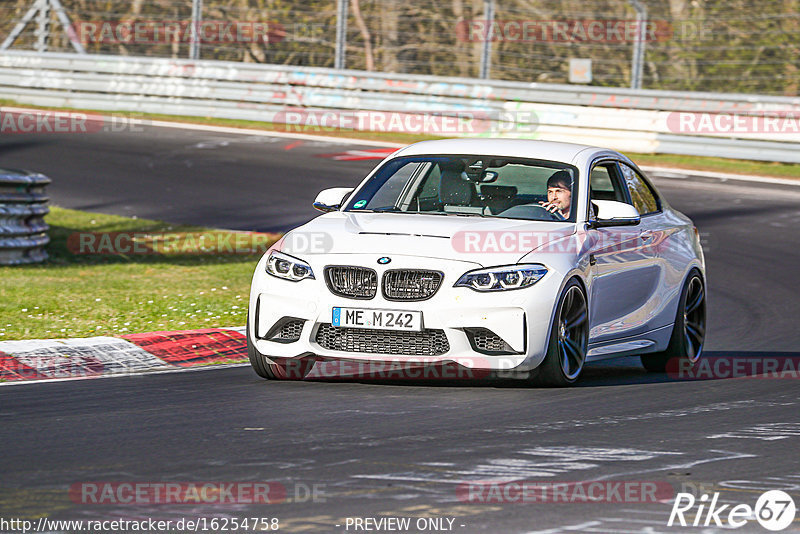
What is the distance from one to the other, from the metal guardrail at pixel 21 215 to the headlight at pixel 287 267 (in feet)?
20.5

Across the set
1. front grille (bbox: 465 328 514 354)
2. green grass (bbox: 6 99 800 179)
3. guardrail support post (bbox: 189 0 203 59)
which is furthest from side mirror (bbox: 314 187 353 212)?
guardrail support post (bbox: 189 0 203 59)

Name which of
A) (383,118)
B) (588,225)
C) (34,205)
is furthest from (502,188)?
(383,118)

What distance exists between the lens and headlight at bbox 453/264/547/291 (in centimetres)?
802

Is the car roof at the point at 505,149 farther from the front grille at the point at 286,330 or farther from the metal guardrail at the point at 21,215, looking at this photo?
the metal guardrail at the point at 21,215

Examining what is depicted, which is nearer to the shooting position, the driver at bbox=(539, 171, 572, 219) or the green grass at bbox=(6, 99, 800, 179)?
the driver at bbox=(539, 171, 572, 219)

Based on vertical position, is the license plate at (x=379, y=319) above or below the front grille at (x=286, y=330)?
above

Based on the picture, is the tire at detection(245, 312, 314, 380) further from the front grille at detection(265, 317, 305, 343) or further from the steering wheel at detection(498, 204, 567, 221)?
the steering wheel at detection(498, 204, 567, 221)

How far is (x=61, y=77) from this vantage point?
30.5 m

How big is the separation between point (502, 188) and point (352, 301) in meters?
1.58

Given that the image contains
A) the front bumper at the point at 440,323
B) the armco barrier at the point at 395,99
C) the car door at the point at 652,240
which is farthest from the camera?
the armco barrier at the point at 395,99

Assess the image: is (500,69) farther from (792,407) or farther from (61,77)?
(792,407)

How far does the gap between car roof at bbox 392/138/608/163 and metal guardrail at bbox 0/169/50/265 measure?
18.3 feet

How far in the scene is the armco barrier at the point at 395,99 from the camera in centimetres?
2475

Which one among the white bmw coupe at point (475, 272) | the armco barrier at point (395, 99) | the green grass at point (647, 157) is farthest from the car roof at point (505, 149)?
the armco barrier at point (395, 99)
